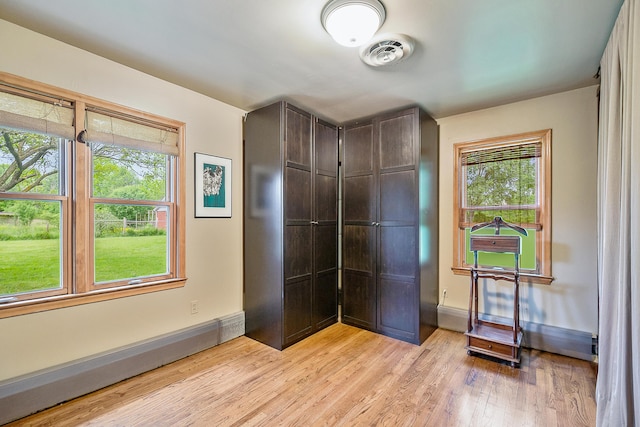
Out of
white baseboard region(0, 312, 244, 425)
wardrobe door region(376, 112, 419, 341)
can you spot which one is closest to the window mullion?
white baseboard region(0, 312, 244, 425)

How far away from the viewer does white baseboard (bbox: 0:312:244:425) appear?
1.81 meters

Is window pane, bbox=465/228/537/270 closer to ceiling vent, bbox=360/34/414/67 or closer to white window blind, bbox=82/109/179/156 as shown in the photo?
ceiling vent, bbox=360/34/414/67

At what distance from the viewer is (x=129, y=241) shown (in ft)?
8.05

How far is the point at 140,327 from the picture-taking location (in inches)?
95.0

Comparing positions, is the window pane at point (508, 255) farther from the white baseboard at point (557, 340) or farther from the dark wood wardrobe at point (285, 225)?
the dark wood wardrobe at point (285, 225)

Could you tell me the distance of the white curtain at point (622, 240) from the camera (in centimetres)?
134

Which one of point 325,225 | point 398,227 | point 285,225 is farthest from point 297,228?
point 398,227

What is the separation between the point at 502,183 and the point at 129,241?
3769mm

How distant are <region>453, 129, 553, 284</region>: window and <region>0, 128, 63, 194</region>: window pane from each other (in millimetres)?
3793

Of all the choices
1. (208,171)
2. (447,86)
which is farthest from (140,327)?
(447,86)

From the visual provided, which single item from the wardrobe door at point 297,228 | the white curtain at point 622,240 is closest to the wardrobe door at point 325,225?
the wardrobe door at point 297,228

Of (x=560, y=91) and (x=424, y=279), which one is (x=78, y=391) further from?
(x=560, y=91)

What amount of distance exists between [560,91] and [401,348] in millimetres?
2968

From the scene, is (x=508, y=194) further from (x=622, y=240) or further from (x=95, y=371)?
(x=95, y=371)
